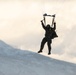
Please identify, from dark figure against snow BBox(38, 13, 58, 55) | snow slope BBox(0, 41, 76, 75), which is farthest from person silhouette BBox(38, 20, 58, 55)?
snow slope BBox(0, 41, 76, 75)

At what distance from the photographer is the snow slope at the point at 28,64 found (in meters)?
32.4

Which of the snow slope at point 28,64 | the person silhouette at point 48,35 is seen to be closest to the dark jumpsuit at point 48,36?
the person silhouette at point 48,35

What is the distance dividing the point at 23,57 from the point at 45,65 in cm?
287

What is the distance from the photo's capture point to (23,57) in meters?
38.0

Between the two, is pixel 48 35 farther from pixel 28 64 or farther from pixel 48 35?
pixel 28 64

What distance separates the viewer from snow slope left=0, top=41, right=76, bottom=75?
32.4 metres

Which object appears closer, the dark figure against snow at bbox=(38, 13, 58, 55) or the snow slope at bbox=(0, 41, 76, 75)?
the snow slope at bbox=(0, 41, 76, 75)

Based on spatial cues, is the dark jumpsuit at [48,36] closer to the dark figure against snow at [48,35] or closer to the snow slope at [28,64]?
the dark figure against snow at [48,35]

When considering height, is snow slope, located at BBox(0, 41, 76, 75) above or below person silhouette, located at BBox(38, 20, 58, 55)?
below

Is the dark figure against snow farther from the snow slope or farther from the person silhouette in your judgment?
the snow slope

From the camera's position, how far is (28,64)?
35156mm

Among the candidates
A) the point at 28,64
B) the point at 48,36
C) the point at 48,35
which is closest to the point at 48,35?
the point at 48,35

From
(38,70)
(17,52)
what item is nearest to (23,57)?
(17,52)

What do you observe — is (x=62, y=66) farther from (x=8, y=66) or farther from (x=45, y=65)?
(x=8, y=66)
